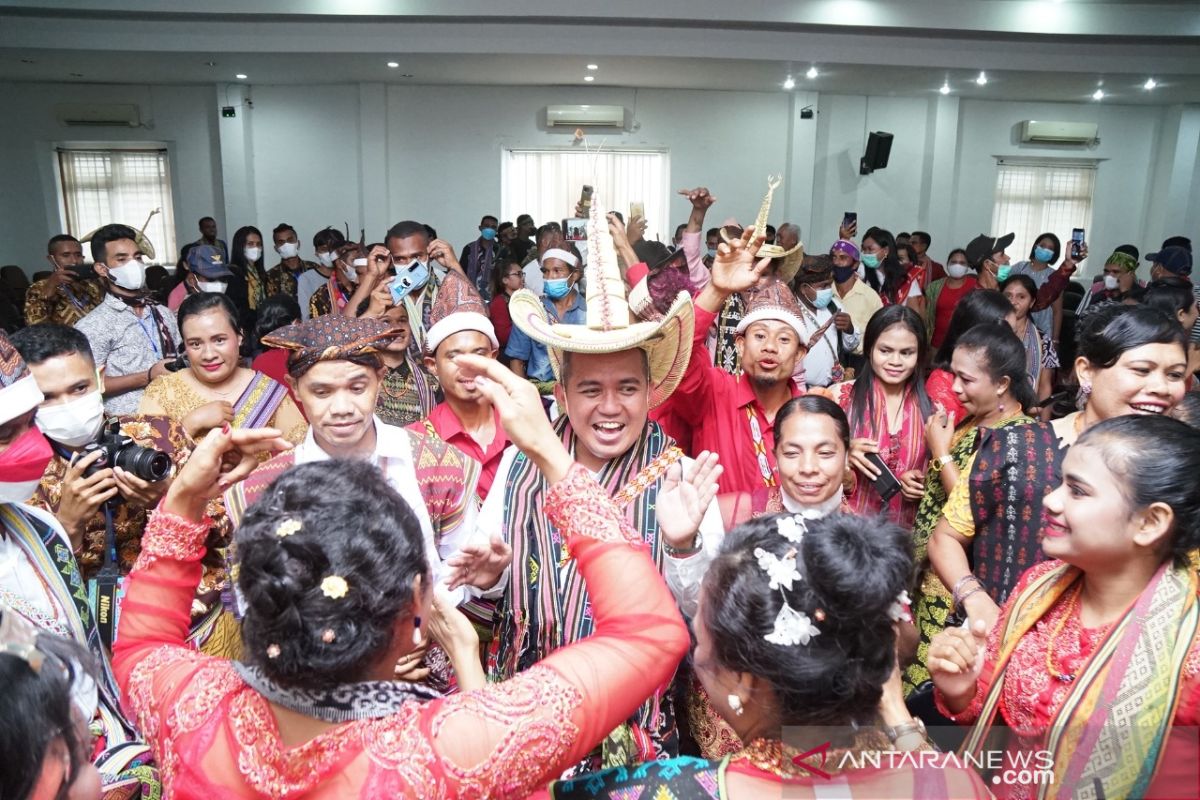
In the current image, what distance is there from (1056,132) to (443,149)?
366 inches

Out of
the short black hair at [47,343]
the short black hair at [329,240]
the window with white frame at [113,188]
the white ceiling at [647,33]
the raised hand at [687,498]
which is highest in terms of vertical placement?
the white ceiling at [647,33]

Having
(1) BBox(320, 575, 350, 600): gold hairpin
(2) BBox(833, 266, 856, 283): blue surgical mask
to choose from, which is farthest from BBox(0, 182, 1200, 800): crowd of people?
(2) BBox(833, 266, 856, 283): blue surgical mask

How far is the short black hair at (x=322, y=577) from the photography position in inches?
38.2

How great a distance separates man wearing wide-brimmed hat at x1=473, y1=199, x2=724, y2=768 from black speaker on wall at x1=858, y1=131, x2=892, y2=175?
32.2 feet

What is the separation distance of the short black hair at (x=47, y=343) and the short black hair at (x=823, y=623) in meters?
2.05

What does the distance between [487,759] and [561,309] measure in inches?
176

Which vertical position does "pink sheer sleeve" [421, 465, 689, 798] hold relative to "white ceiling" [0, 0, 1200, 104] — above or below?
below

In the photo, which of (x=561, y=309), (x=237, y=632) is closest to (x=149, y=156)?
(x=561, y=309)

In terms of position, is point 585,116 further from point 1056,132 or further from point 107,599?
point 107,599

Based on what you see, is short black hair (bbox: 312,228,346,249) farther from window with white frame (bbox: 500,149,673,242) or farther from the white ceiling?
window with white frame (bbox: 500,149,673,242)

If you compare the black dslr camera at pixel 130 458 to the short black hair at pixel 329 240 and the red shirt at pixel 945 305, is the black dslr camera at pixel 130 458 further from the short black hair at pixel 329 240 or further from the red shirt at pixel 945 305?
the red shirt at pixel 945 305

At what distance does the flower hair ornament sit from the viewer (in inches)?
42.1

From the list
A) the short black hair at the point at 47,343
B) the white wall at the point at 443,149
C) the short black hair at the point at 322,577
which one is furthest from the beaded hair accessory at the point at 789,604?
the white wall at the point at 443,149

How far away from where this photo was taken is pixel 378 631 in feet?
3.31
